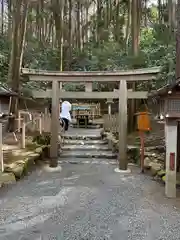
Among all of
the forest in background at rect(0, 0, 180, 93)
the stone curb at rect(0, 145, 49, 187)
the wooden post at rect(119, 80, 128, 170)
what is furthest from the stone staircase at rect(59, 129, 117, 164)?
the forest in background at rect(0, 0, 180, 93)

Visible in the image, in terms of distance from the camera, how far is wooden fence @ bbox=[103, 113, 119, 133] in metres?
12.9

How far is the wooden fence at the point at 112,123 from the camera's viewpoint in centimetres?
1294

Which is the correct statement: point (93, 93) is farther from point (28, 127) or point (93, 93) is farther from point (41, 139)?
point (28, 127)

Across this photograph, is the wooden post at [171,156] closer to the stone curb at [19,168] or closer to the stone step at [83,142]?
the stone curb at [19,168]

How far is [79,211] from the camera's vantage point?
4953 mm

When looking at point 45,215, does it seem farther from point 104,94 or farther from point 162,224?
point 104,94

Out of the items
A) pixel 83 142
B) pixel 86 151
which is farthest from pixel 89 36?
pixel 86 151

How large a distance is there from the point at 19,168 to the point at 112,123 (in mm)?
6882

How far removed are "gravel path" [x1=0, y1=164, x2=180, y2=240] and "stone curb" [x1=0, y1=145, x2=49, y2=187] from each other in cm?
23

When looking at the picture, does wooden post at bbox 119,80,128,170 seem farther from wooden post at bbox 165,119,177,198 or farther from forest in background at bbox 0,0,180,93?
forest in background at bbox 0,0,180,93

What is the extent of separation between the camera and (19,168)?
725cm

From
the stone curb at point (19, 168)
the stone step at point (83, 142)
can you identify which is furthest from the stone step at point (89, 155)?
the stone step at point (83, 142)

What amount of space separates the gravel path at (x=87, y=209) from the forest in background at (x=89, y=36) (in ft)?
19.4

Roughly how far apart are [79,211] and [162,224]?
4.71 ft
